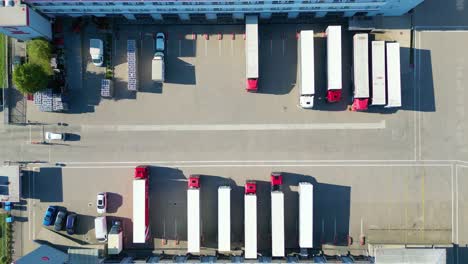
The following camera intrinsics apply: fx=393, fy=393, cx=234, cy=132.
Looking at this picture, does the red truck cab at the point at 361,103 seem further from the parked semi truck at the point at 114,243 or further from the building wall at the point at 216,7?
the parked semi truck at the point at 114,243

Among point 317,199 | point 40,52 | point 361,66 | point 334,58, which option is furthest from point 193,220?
point 361,66

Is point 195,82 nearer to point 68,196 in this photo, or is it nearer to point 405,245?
point 68,196

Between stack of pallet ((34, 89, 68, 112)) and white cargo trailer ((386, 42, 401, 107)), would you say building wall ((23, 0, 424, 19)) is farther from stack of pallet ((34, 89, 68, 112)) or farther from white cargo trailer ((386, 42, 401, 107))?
stack of pallet ((34, 89, 68, 112))

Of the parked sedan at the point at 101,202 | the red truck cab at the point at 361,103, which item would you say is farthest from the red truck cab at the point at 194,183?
the red truck cab at the point at 361,103

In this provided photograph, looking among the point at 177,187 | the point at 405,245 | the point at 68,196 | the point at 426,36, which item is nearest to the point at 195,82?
the point at 177,187

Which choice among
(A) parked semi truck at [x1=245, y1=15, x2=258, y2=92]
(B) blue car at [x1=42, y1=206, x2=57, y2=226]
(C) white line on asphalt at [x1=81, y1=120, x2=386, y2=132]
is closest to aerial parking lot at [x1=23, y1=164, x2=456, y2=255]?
(B) blue car at [x1=42, y1=206, x2=57, y2=226]
